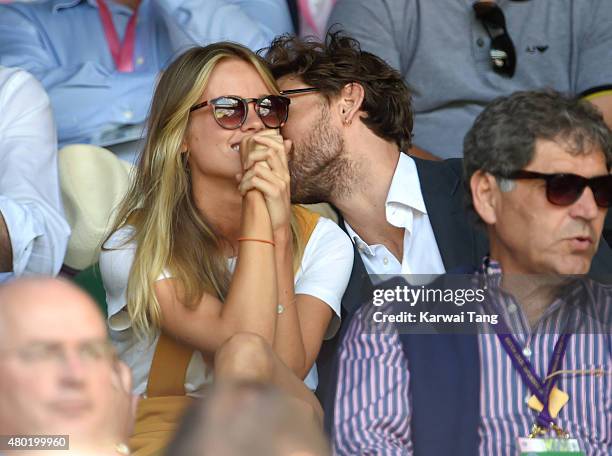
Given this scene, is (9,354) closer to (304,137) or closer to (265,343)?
(265,343)

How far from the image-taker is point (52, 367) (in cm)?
228

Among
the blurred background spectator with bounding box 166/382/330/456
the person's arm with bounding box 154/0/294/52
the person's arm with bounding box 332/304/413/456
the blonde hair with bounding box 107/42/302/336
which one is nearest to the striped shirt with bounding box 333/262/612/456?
the person's arm with bounding box 332/304/413/456

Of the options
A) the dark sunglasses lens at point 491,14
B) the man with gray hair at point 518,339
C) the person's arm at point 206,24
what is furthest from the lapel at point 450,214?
the person's arm at point 206,24

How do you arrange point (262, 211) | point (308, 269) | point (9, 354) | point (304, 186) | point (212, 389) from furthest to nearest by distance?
point (304, 186) < point (308, 269) < point (262, 211) < point (9, 354) < point (212, 389)

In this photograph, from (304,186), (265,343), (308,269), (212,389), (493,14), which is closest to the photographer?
(212,389)

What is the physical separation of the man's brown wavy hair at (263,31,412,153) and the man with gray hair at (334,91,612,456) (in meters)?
0.70

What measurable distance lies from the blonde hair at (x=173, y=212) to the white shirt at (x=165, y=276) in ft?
0.13

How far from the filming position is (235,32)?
4.06 m

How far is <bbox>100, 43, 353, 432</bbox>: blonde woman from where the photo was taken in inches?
117

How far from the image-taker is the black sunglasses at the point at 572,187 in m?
2.92

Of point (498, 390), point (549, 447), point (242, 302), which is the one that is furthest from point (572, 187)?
point (242, 302)

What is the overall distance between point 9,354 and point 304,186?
4.97 feet

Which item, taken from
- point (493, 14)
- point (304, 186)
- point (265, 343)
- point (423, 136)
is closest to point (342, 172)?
point (304, 186)

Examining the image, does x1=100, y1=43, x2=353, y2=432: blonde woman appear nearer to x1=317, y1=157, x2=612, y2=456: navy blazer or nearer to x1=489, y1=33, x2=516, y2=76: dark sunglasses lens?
x1=317, y1=157, x2=612, y2=456: navy blazer
